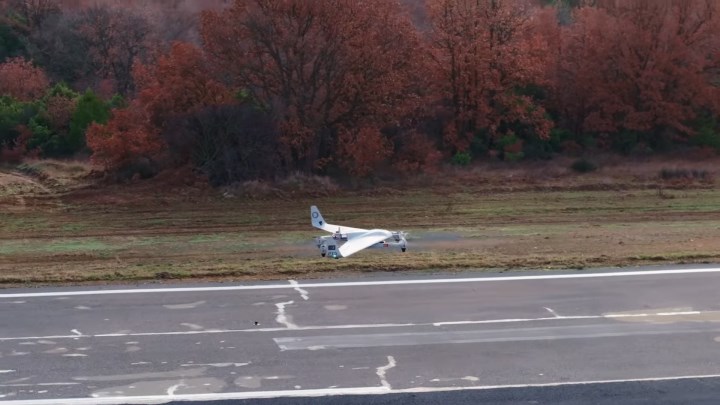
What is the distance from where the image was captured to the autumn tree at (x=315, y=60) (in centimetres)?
3297

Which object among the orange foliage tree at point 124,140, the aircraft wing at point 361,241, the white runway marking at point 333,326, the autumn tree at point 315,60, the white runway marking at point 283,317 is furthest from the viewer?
the orange foliage tree at point 124,140

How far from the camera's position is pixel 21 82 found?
48.0 metres

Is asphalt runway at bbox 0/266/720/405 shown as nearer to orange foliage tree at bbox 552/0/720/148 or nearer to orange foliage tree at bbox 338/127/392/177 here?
orange foliage tree at bbox 338/127/392/177

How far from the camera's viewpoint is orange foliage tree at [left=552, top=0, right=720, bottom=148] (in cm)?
3831

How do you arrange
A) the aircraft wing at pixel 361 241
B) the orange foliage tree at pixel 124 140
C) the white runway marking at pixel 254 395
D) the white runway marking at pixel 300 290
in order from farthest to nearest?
the orange foliage tree at pixel 124 140 → the aircraft wing at pixel 361 241 → the white runway marking at pixel 300 290 → the white runway marking at pixel 254 395

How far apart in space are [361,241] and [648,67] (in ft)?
74.0

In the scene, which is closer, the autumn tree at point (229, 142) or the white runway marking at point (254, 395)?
the white runway marking at point (254, 395)

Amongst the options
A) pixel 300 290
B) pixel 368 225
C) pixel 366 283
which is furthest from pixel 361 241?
pixel 368 225

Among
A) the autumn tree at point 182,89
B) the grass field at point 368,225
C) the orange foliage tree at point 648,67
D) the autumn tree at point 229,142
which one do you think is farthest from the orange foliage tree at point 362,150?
the orange foliage tree at point 648,67

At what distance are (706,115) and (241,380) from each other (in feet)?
114

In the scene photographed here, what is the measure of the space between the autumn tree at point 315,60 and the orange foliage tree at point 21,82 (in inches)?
718

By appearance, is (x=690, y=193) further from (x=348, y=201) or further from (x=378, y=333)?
(x=378, y=333)

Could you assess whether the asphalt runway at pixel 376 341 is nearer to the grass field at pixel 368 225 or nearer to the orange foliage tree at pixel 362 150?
the grass field at pixel 368 225

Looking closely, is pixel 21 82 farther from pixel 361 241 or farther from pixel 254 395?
pixel 254 395
